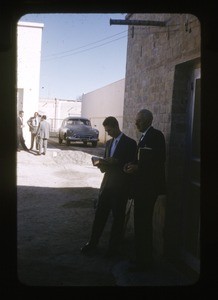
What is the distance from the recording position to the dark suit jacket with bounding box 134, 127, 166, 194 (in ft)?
13.4

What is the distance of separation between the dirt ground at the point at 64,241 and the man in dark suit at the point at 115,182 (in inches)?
9.4

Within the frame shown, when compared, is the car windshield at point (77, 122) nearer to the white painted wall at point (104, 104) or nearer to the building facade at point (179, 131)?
the white painted wall at point (104, 104)

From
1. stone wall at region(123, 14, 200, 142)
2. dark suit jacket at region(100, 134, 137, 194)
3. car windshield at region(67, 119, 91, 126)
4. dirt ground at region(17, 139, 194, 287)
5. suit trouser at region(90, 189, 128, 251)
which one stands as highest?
stone wall at region(123, 14, 200, 142)

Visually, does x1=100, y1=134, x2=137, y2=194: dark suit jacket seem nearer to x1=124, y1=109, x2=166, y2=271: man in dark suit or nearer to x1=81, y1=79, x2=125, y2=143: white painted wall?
x1=124, y1=109, x2=166, y2=271: man in dark suit

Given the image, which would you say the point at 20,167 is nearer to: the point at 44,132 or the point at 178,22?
the point at 44,132

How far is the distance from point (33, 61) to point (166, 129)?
12.7 metres

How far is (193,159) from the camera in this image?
433 cm

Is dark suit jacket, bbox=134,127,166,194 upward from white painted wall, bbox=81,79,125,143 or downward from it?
downward

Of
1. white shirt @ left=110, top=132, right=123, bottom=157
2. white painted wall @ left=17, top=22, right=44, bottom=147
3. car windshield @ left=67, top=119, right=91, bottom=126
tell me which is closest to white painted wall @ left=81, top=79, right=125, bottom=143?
car windshield @ left=67, top=119, right=91, bottom=126

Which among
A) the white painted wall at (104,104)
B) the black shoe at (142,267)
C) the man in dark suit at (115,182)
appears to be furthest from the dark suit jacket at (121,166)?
the white painted wall at (104,104)

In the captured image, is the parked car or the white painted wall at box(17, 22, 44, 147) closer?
the white painted wall at box(17, 22, 44, 147)

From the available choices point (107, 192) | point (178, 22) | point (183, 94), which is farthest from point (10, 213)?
point (178, 22)

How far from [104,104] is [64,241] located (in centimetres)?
2160

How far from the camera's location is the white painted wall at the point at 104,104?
2270 centimetres
